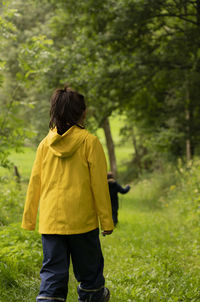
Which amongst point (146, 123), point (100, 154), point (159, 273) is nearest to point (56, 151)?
point (100, 154)

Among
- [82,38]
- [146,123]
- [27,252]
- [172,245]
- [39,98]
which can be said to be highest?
[82,38]

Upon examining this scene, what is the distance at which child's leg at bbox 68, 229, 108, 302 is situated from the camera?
323 centimetres

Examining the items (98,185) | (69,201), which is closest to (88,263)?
(69,201)

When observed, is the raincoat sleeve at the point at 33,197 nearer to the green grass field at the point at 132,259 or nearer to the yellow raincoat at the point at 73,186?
the yellow raincoat at the point at 73,186

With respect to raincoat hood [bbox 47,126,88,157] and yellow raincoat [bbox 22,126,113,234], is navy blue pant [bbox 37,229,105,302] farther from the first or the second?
raincoat hood [bbox 47,126,88,157]

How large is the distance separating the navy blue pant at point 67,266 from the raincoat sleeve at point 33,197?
0.20 metres

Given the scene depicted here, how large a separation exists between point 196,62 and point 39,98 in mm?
11270

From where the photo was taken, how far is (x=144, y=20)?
Answer: 10906mm

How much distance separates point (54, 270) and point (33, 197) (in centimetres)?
67

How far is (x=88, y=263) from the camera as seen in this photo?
327cm

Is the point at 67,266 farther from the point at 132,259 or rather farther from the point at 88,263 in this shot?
the point at 132,259

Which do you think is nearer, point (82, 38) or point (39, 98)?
point (82, 38)

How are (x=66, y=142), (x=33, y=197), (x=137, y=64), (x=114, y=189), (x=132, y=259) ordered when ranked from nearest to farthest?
(x=66, y=142) < (x=33, y=197) < (x=132, y=259) < (x=114, y=189) < (x=137, y=64)

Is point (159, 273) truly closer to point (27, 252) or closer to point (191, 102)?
point (27, 252)
